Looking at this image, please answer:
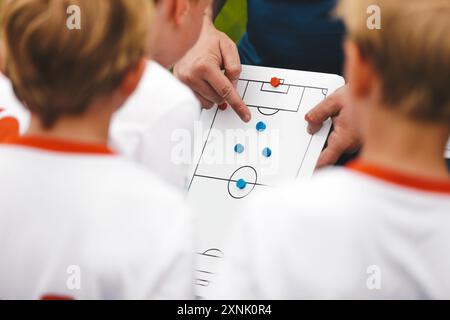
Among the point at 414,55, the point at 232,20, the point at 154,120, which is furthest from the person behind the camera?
the point at 232,20

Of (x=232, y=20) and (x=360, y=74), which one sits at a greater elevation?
(x=232, y=20)

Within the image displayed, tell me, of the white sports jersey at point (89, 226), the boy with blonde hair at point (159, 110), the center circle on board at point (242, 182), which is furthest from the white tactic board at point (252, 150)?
the white sports jersey at point (89, 226)

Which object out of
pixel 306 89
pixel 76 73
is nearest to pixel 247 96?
pixel 306 89

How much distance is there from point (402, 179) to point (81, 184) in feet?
0.93

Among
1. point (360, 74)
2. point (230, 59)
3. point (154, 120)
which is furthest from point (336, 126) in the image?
point (360, 74)

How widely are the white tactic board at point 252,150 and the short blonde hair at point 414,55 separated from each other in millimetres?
448

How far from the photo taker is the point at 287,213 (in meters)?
0.66

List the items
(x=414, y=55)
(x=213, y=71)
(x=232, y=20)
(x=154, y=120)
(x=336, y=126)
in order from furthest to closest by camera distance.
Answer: (x=232, y=20) → (x=213, y=71) → (x=336, y=126) → (x=154, y=120) → (x=414, y=55)

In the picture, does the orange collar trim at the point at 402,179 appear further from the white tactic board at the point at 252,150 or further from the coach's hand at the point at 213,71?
the coach's hand at the point at 213,71

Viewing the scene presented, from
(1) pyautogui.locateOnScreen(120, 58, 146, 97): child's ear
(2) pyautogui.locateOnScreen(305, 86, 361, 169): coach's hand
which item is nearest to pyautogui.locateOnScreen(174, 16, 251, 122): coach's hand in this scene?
(2) pyautogui.locateOnScreen(305, 86, 361, 169): coach's hand

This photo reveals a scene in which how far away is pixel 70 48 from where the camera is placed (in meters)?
0.71

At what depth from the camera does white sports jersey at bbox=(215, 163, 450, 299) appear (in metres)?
0.66

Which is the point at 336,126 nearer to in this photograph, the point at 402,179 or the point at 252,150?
the point at 252,150

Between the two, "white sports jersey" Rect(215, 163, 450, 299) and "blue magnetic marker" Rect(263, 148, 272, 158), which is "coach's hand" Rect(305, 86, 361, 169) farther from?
"white sports jersey" Rect(215, 163, 450, 299)
